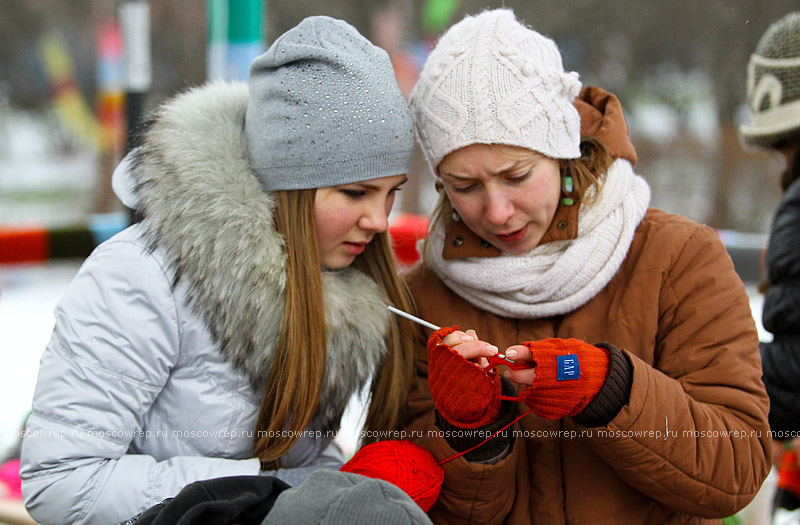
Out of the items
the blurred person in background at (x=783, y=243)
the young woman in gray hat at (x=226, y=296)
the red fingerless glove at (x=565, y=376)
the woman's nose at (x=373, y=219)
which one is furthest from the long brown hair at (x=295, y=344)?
the blurred person in background at (x=783, y=243)

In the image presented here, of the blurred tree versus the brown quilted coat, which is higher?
the blurred tree

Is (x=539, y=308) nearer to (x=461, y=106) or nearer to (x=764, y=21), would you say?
(x=461, y=106)

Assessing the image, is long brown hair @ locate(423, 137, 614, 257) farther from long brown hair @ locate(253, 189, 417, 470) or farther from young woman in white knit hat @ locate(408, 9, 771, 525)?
long brown hair @ locate(253, 189, 417, 470)

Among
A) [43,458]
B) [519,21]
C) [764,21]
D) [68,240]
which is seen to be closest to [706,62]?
[764,21]

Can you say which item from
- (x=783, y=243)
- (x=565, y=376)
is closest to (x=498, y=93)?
(x=565, y=376)

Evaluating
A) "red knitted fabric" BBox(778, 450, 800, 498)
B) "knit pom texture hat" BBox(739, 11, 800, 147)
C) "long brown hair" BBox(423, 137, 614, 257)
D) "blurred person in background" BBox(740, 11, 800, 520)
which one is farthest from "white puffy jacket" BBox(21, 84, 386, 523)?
"red knitted fabric" BBox(778, 450, 800, 498)

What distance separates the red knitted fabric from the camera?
2.50 m

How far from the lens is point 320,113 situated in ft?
5.40

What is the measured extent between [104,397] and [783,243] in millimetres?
1853

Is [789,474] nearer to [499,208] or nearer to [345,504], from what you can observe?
[499,208]

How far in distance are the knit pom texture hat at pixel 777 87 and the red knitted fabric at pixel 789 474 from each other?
1.08m

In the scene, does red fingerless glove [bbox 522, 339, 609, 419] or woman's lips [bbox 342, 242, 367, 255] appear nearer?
red fingerless glove [bbox 522, 339, 609, 419]

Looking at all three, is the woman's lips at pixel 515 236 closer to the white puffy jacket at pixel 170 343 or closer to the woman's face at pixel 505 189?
the woman's face at pixel 505 189

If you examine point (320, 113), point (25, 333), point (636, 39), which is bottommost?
point (25, 333)
